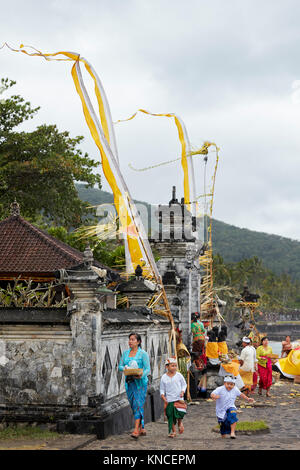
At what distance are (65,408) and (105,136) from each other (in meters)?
6.82

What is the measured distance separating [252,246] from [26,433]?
153668 mm

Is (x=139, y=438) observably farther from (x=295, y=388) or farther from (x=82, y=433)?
(x=295, y=388)

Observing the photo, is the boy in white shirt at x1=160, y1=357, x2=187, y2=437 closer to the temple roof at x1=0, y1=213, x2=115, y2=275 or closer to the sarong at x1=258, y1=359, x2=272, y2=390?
the sarong at x1=258, y1=359, x2=272, y2=390

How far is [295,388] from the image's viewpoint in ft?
65.1

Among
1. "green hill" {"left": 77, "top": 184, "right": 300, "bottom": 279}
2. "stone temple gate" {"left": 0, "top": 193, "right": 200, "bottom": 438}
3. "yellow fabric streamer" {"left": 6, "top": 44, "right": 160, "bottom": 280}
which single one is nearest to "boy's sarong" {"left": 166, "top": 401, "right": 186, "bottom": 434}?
"stone temple gate" {"left": 0, "top": 193, "right": 200, "bottom": 438}

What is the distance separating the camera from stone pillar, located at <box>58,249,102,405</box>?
910 cm

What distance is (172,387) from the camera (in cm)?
957

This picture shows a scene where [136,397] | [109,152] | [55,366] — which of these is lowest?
[136,397]

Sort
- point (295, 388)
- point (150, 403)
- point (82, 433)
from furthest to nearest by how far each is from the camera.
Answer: point (295, 388)
point (150, 403)
point (82, 433)

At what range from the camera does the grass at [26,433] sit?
28.0 feet

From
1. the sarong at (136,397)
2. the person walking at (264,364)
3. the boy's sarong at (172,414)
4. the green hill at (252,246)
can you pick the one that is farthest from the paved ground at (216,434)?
the green hill at (252,246)

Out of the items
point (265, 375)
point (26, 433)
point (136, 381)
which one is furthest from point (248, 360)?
point (26, 433)

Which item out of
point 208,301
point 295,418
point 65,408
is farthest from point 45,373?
point 208,301

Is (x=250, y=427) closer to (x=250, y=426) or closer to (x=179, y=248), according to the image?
(x=250, y=426)
